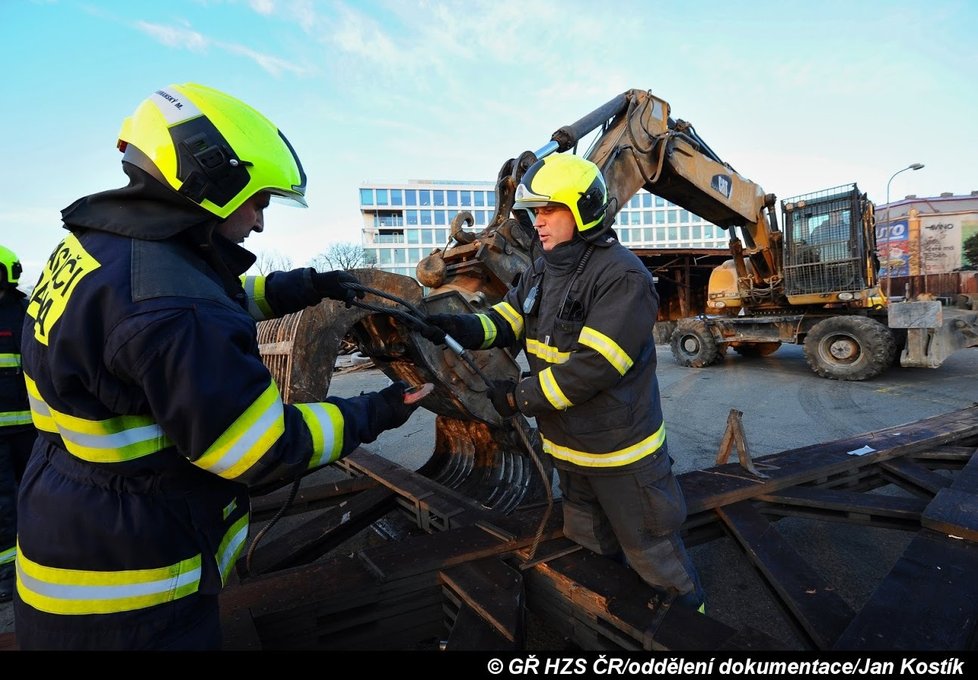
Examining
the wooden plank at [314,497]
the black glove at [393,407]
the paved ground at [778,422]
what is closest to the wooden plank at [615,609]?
the paved ground at [778,422]

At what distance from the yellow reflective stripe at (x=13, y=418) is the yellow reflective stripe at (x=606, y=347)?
11.4ft

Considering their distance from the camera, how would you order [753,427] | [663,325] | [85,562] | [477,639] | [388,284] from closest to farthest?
[85,562] → [477,639] → [388,284] → [753,427] → [663,325]

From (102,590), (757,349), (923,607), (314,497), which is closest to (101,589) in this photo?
(102,590)

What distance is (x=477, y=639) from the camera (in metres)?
1.61

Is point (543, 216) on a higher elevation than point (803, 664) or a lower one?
higher

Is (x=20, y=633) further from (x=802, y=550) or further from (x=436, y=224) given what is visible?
(x=436, y=224)

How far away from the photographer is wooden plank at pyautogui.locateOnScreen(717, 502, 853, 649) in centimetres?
180

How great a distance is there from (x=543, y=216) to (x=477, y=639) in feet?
5.37

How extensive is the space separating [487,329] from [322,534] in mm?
1511

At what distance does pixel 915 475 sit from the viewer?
9.97 ft

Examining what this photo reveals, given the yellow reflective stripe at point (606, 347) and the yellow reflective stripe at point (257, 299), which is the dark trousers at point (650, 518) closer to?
the yellow reflective stripe at point (606, 347)

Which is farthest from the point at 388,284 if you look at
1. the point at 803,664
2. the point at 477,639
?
the point at 803,664

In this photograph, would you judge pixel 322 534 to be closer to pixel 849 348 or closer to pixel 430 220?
pixel 849 348

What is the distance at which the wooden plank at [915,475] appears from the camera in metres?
2.88
